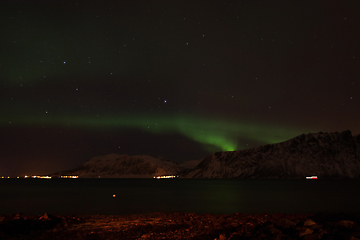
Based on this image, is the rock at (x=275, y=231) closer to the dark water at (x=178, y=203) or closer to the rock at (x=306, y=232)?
the rock at (x=306, y=232)

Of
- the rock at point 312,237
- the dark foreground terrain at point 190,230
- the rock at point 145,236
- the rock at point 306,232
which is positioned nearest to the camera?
the rock at point 312,237

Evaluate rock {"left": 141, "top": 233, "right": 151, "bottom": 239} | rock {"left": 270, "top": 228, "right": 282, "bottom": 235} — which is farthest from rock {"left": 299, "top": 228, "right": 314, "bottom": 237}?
rock {"left": 141, "top": 233, "right": 151, "bottom": 239}

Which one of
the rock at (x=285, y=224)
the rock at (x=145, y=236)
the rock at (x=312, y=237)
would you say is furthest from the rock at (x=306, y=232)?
the rock at (x=145, y=236)

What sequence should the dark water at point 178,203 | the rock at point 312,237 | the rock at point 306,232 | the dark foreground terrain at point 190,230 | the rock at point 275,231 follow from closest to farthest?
the rock at point 312,237
the rock at point 306,232
the dark foreground terrain at point 190,230
the rock at point 275,231
the dark water at point 178,203

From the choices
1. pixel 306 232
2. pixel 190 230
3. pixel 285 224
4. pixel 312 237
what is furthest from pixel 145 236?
pixel 312 237

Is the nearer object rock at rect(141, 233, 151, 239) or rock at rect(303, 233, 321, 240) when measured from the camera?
rock at rect(303, 233, 321, 240)

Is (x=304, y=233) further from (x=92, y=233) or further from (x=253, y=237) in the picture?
(x=92, y=233)

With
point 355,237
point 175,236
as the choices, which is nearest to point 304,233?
point 355,237

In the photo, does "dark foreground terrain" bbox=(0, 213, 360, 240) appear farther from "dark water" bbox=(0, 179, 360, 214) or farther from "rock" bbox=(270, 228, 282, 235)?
"dark water" bbox=(0, 179, 360, 214)

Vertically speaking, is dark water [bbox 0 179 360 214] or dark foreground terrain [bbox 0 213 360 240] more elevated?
dark foreground terrain [bbox 0 213 360 240]

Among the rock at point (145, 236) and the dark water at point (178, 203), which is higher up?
the rock at point (145, 236)

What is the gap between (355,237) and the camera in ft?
39.5

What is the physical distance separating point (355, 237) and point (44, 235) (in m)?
17.4

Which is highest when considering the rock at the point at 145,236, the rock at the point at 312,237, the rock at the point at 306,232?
the rock at the point at 306,232
